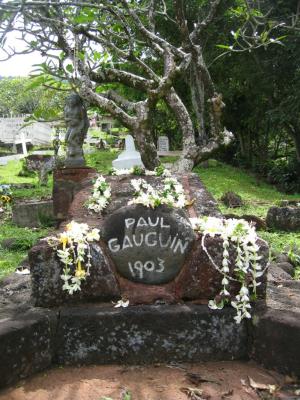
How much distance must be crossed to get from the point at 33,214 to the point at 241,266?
6.33 metres

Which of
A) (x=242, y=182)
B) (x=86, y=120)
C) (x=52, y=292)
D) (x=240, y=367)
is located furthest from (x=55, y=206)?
(x=242, y=182)

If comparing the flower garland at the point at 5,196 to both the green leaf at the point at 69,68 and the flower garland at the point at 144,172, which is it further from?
the flower garland at the point at 144,172

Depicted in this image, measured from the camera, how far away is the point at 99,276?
10.2 feet

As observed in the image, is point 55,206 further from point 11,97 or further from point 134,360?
point 11,97

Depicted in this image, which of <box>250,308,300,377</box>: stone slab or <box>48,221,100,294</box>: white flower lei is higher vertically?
<box>48,221,100,294</box>: white flower lei

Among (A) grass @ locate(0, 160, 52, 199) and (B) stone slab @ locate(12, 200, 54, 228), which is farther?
(A) grass @ locate(0, 160, 52, 199)

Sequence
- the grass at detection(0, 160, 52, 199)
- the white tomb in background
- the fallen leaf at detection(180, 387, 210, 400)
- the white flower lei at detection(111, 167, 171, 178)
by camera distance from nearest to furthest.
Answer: the fallen leaf at detection(180, 387, 210, 400) → the white flower lei at detection(111, 167, 171, 178) → the white tomb in background → the grass at detection(0, 160, 52, 199)

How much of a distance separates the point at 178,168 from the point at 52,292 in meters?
2.76

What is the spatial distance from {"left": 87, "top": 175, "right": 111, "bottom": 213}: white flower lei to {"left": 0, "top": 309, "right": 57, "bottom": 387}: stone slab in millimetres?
1031

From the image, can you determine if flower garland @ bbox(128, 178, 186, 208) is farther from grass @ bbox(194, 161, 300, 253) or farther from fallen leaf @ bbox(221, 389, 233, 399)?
grass @ bbox(194, 161, 300, 253)

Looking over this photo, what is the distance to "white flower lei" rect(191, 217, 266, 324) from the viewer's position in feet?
9.93

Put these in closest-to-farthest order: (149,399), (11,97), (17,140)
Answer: (149,399), (17,140), (11,97)

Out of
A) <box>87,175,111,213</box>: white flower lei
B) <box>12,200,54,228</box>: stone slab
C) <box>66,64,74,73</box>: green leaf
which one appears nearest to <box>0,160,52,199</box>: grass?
<box>12,200,54,228</box>: stone slab

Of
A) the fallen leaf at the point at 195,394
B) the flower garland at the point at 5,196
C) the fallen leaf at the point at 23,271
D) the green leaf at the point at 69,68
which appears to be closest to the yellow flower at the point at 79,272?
the fallen leaf at the point at 195,394
